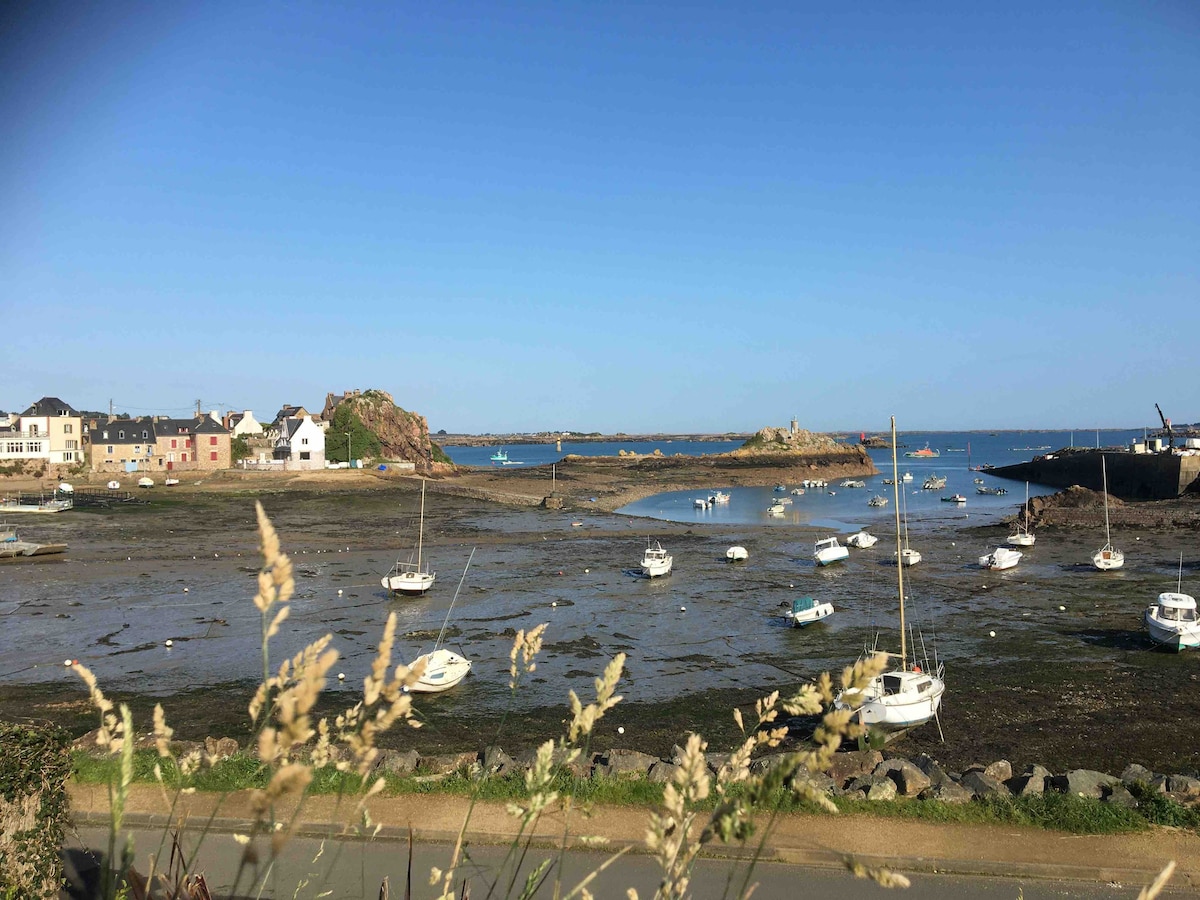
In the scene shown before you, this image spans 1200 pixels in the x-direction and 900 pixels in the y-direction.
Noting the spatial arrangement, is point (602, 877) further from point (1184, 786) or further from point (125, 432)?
point (125, 432)

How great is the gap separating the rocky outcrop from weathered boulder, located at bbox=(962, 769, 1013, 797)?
346 feet

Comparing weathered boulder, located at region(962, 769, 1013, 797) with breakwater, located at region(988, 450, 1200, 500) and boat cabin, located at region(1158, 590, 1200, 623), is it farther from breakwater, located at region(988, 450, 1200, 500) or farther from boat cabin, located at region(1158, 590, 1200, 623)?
breakwater, located at region(988, 450, 1200, 500)

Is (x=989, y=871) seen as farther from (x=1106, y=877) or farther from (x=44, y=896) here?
(x=44, y=896)

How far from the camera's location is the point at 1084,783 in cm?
1142

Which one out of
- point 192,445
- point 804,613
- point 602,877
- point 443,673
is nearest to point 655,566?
point 804,613

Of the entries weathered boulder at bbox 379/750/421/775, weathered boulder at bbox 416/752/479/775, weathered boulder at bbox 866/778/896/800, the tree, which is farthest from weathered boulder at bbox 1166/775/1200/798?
the tree

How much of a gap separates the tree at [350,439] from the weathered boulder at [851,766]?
104 metres

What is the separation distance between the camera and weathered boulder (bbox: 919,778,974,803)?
11086 millimetres

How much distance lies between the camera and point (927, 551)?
175 ft

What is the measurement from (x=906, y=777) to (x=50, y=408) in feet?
345

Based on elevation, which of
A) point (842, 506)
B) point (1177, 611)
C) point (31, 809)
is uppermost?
point (31, 809)

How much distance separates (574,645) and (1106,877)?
22316 millimetres

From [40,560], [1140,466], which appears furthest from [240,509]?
[1140,466]

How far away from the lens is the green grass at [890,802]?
10.2m
